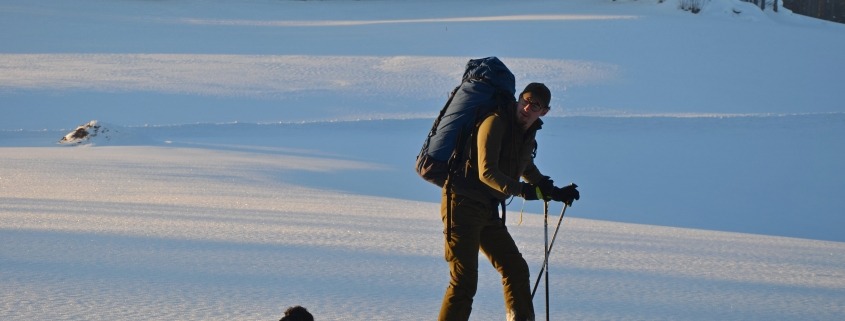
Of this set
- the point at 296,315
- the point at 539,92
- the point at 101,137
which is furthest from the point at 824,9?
the point at 296,315

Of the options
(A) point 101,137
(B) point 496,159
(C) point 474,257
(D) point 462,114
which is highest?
(D) point 462,114

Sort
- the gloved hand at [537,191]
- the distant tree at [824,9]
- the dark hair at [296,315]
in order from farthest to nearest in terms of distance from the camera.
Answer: the distant tree at [824,9]
the gloved hand at [537,191]
the dark hair at [296,315]

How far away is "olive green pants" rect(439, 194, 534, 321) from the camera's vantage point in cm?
408

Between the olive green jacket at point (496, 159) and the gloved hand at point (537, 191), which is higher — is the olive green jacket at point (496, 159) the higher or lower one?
the higher one

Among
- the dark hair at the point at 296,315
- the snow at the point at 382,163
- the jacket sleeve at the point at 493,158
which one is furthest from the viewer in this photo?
the snow at the point at 382,163

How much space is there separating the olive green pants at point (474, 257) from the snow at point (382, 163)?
2.93ft

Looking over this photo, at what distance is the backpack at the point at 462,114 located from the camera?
3.98 m

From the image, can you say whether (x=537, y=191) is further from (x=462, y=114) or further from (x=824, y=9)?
(x=824, y=9)

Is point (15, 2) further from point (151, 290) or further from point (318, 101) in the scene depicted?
point (151, 290)

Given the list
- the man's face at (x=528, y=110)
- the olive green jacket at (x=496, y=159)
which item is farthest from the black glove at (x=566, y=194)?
the man's face at (x=528, y=110)

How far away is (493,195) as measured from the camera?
4.09 metres

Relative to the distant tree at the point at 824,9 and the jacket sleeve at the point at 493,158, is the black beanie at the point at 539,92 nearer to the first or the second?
the jacket sleeve at the point at 493,158

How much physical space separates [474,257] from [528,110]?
0.57m

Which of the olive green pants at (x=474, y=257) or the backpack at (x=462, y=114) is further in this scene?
the olive green pants at (x=474, y=257)
